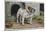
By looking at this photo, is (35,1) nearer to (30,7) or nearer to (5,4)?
(30,7)

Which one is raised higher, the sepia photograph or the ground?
the sepia photograph

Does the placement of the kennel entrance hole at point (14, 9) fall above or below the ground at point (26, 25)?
above

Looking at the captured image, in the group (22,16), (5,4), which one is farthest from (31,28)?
(5,4)

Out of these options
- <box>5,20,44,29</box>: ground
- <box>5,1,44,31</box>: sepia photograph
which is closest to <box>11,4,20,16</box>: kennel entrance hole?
<box>5,1,44,31</box>: sepia photograph

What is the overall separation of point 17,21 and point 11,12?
0.45 feet

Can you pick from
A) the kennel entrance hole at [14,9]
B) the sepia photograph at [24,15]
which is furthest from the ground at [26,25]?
the kennel entrance hole at [14,9]

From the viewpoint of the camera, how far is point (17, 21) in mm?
1100

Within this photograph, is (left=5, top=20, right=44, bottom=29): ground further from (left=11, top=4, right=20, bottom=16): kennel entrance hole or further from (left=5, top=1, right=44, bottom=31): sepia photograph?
(left=11, top=4, right=20, bottom=16): kennel entrance hole

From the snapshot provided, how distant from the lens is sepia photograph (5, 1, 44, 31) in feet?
3.58

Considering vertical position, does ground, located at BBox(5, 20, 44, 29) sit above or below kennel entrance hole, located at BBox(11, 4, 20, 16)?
below

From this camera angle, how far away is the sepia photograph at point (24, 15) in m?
1.09

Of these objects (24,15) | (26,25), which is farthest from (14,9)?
(26,25)

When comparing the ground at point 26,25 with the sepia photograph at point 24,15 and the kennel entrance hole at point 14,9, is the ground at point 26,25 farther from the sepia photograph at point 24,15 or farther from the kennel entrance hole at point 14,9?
the kennel entrance hole at point 14,9

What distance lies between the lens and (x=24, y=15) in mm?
1108
